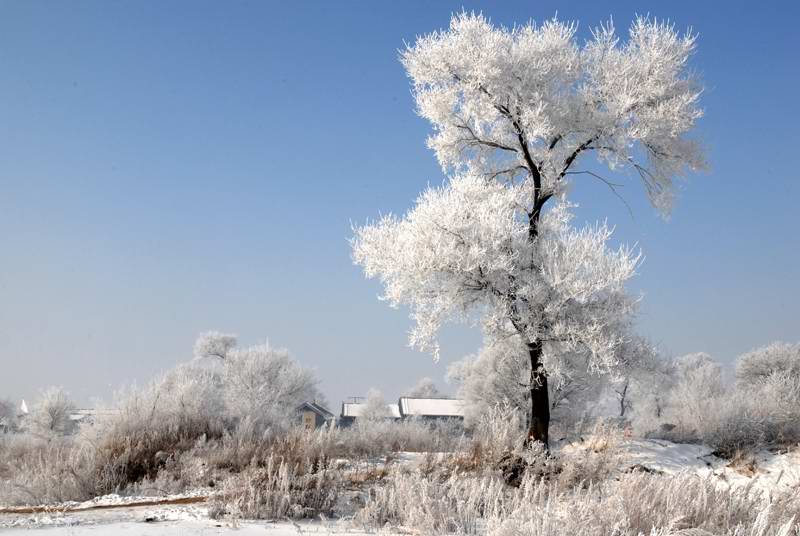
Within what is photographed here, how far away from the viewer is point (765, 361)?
37.1m

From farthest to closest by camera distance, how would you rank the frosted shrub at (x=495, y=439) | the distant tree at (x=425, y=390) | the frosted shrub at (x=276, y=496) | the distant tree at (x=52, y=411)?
the distant tree at (x=425, y=390) < the distant tree at (x=52, y=411) < the frosted shrub at (x=495, y=439) < the frosted shrub at (x=276, y=496)

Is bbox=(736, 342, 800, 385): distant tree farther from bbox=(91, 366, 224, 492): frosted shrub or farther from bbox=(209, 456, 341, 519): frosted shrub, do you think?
bbox=(209, 456, 341, 519): frosted shrub

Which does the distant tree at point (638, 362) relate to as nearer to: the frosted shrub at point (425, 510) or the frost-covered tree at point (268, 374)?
the frosted shrub at point (425, 510)

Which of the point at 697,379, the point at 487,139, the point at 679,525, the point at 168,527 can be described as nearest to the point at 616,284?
the point at 487,139

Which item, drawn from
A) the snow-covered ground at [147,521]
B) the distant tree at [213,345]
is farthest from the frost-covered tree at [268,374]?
the snow-covered ground at [147,521]

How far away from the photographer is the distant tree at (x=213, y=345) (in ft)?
173

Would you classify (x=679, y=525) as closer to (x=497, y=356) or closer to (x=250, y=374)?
(x=497, y=356)

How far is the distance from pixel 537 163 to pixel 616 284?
11.8 ft

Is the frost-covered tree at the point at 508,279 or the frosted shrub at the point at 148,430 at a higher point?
the frost-covered tree at the point at 508,279

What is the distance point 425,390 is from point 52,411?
188 ft

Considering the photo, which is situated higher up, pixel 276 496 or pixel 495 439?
pixel 495 439

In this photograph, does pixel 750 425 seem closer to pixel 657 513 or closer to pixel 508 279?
pixel 508 279

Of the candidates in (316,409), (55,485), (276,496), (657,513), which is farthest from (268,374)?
(657,513)

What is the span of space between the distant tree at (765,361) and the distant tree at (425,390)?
55449 millimetres
